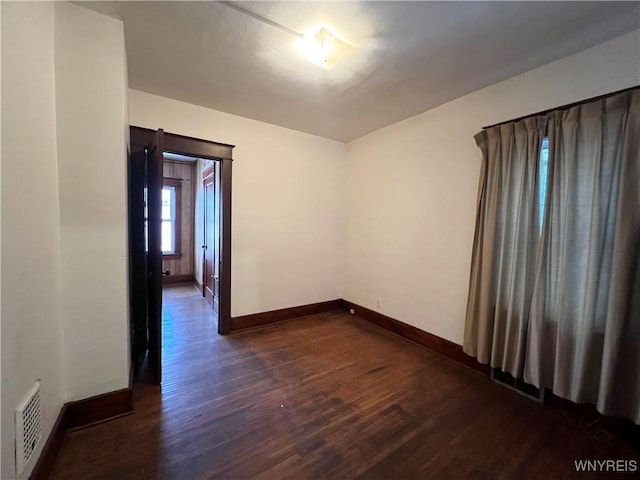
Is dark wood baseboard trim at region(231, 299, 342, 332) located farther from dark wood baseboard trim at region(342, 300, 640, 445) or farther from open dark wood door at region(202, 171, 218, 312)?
open dark wood door at region(202, 171, 218, 312)

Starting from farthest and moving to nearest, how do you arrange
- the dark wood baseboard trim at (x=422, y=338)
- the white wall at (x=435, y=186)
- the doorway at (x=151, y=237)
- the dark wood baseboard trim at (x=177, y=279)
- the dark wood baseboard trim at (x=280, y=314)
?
the dark wood baseboard trim at (x=177, y=279) → the dark wood baseboard trim at (x=280, y=314) → the dark wood baseboard trim at (x=422, y=338) → the doorway at (x=151, y=237) → the white wall at (x=435, y=186)

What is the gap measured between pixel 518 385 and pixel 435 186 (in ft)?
6.76

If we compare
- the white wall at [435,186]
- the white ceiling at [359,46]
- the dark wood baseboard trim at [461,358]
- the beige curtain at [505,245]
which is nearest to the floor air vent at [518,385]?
the dark wood baseboard trim at [461,358]

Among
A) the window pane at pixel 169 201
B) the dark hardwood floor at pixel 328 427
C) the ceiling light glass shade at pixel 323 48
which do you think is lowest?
the dark hardwood floor at pixel 328 427

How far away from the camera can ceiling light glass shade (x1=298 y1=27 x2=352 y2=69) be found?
1.92 metres

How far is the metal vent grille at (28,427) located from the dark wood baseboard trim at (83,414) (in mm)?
171

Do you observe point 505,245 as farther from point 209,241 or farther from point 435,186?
point 209,241

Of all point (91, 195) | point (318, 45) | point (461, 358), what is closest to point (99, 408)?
point (91, 195)

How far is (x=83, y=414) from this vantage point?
1.82 metres

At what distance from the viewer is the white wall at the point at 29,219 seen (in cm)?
114

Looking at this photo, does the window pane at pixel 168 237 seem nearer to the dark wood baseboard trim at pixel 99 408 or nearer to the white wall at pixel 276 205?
the white wall at pixel 276 205

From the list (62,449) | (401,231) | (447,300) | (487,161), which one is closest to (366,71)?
(487,161)

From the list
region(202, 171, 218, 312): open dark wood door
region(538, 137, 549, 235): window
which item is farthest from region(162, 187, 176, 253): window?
region(538, 137, 549, 235): window

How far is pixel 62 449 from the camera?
1648 mm
